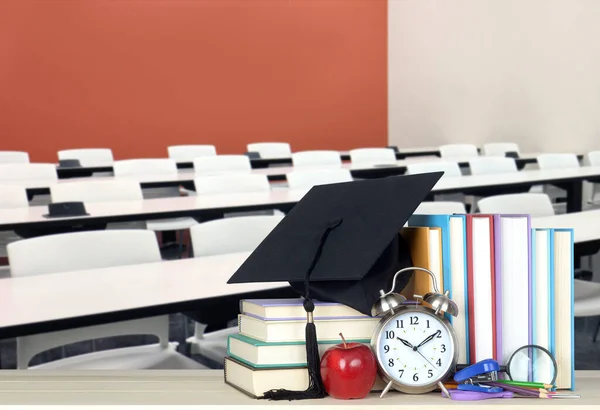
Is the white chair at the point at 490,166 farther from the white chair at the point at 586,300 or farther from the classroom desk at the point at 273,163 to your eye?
the white chair at the point at 586,300

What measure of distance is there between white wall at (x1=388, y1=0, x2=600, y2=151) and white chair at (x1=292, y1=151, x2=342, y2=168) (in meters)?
2.54

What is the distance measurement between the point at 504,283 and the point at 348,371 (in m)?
0.26

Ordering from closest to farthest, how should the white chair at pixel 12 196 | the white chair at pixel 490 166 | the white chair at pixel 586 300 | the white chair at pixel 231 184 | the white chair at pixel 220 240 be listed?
1. the white chair at pixel 220 240
2. the white chair at pixel 586 300
3. the white chair at pixel 12 196
4. the white chair at pixel 231 184
5. the white chair at pixel 490 166

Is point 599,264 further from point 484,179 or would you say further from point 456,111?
point 456,111

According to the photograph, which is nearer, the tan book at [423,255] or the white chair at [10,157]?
the tan book at [423,255]

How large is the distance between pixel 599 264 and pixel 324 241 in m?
4.37

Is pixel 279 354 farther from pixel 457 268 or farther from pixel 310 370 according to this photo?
pixel 457 268

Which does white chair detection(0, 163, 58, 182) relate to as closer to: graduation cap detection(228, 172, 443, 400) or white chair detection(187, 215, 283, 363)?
white chair detection(187, 215, 283, 363)

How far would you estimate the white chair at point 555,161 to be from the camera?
5.88 m

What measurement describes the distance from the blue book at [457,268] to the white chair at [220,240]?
5.13 ft

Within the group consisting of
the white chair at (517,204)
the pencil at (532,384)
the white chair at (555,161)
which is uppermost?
the white chair at (555,161)

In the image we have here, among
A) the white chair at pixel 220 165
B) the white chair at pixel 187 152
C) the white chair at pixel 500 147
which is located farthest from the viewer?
the white chair at pixel 500 147

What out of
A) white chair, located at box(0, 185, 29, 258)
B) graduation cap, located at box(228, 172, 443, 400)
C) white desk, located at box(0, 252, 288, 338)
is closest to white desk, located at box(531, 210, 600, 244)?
white desk, located at box(0, 252, 288, 338)

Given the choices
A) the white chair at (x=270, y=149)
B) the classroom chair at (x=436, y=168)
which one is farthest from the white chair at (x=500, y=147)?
the classroom chair at (x=436, y=168)
